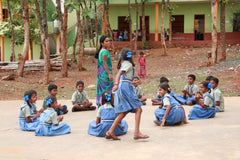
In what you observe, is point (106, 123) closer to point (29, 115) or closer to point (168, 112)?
point (168, 112)

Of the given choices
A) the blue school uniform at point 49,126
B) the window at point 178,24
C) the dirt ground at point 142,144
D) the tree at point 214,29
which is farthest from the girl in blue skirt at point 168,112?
the window at point 178,24

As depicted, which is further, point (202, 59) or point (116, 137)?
point (202, 59)

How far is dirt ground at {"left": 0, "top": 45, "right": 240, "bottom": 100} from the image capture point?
1291 centimetres

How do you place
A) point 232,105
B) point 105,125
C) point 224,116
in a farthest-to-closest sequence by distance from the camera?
point 232,105, point 224,116, point 105,125

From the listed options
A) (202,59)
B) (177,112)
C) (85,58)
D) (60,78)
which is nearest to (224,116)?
(177,112)

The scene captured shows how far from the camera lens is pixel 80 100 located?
8992 mm

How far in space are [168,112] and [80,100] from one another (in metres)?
3.18

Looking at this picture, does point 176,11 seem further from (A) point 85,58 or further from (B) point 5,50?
(B) point 5,50

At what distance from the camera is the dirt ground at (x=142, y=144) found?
4.66 m

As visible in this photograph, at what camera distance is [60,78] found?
58.9 feet

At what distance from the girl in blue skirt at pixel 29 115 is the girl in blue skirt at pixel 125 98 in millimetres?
1738

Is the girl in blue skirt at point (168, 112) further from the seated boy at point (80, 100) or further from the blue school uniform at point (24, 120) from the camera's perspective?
the seated boy at point (80, 100)

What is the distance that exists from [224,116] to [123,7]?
25.7 metres

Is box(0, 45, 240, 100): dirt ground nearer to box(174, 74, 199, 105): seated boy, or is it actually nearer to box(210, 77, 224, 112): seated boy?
box(174, 74, 199, 105): seated boy
